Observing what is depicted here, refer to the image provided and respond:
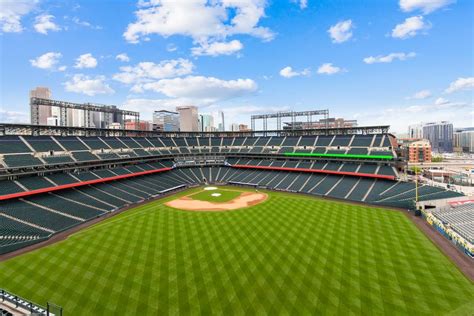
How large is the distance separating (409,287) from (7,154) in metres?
61.1

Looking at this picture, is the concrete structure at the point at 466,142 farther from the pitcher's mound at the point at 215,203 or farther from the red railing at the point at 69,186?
the red railing at the point at 69,186

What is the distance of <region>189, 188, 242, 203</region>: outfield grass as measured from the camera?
51.8 meters

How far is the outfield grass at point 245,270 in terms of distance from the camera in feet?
59.1

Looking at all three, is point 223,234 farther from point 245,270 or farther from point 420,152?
point 420,152

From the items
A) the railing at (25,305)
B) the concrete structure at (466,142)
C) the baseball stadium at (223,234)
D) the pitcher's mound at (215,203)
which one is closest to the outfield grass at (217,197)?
the baseball stadium at (223,234)

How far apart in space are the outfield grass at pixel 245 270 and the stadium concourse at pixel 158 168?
33.0ft

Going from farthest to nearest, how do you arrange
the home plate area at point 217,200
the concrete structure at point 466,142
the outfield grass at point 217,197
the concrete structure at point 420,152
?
the concrete structure at point 466,142, the concrete structure at point 420,152, the outfield grass at point 217,197, the home plate area at point 217,200

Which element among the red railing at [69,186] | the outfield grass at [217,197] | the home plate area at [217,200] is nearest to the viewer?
the red railing at [69,186]

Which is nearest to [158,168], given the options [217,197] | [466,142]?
[217,197]

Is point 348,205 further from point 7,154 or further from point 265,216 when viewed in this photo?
point 7,154

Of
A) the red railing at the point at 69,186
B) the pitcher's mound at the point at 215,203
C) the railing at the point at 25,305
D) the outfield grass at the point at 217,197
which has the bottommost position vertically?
the pitcher's mound at the point at 215,203

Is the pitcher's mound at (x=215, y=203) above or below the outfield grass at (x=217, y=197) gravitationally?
below

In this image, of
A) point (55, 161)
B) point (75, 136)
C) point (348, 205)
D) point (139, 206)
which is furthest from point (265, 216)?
point (75, 136)

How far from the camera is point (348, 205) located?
45125mm
